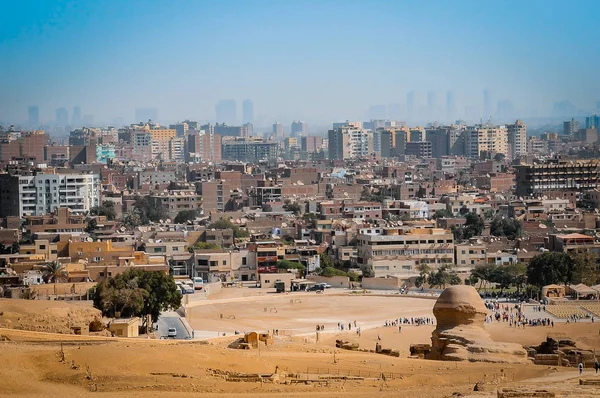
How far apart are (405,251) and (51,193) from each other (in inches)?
1364

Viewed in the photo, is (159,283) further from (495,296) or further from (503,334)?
(495,296)

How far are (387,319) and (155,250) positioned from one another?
67.0 feet

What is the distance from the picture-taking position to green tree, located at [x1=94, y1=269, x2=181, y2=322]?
134 ft

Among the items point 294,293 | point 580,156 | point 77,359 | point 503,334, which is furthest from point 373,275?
point 580,156

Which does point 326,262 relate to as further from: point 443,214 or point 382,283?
point 443,214

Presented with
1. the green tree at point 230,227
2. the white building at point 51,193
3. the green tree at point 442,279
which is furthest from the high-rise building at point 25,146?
the green tree at point 442,279

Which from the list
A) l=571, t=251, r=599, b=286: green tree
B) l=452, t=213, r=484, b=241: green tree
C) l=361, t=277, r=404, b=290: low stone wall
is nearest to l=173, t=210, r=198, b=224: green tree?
l=452, t=213, r=484, b=241: green tree

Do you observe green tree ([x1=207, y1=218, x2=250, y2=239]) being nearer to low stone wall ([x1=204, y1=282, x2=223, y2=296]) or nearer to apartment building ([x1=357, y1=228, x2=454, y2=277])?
apartment building ([x1=357, y1=228, x2=454, y2=277])

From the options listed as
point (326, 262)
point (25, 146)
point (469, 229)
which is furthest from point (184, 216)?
point (25, 146)

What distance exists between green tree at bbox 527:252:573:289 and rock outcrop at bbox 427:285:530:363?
24.0 metres

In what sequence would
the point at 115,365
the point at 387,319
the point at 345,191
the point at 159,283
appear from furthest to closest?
the point at 345,191 → the point at 387,319 → the point at 159,283 → the point at 115,365

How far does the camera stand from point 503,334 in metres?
44.7

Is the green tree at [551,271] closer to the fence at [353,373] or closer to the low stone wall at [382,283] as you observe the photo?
the low stone wall at [382,283]

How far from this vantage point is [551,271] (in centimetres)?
5753
